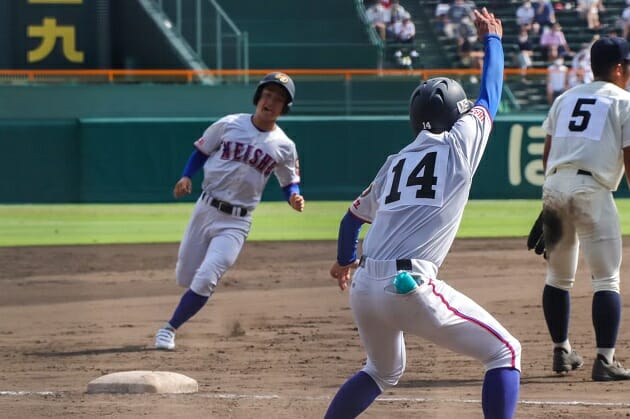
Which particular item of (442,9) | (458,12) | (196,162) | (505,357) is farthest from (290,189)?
(442,9)

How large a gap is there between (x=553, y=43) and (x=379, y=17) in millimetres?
3440

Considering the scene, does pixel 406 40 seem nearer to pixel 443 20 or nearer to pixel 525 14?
pixel 443 20

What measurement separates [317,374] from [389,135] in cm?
1333

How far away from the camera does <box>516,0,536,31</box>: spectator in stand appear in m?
23.7

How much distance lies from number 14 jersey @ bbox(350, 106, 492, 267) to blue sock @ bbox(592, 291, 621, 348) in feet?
7.25

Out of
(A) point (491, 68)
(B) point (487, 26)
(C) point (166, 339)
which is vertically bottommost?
(C) point (166, 339)

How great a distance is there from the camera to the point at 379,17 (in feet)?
77.5

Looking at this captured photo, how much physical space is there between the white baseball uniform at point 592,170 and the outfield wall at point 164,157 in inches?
497

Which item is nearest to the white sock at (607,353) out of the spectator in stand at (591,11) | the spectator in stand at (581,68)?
the spectator in stand at (581,68)

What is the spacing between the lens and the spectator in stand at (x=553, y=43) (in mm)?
23125

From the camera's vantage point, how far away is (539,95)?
20422 millimetres

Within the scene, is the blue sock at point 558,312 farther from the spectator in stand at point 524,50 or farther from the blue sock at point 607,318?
the spectator in stand at point 524,50

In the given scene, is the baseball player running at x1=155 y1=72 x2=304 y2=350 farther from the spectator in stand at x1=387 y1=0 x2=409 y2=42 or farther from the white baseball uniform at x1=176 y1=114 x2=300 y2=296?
the spectator in stand at x1=387 y1=0 x2=409 y2=42

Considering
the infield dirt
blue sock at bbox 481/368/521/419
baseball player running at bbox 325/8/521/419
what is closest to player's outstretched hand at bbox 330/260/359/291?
baseball player running at bbox 325/8/521/419
